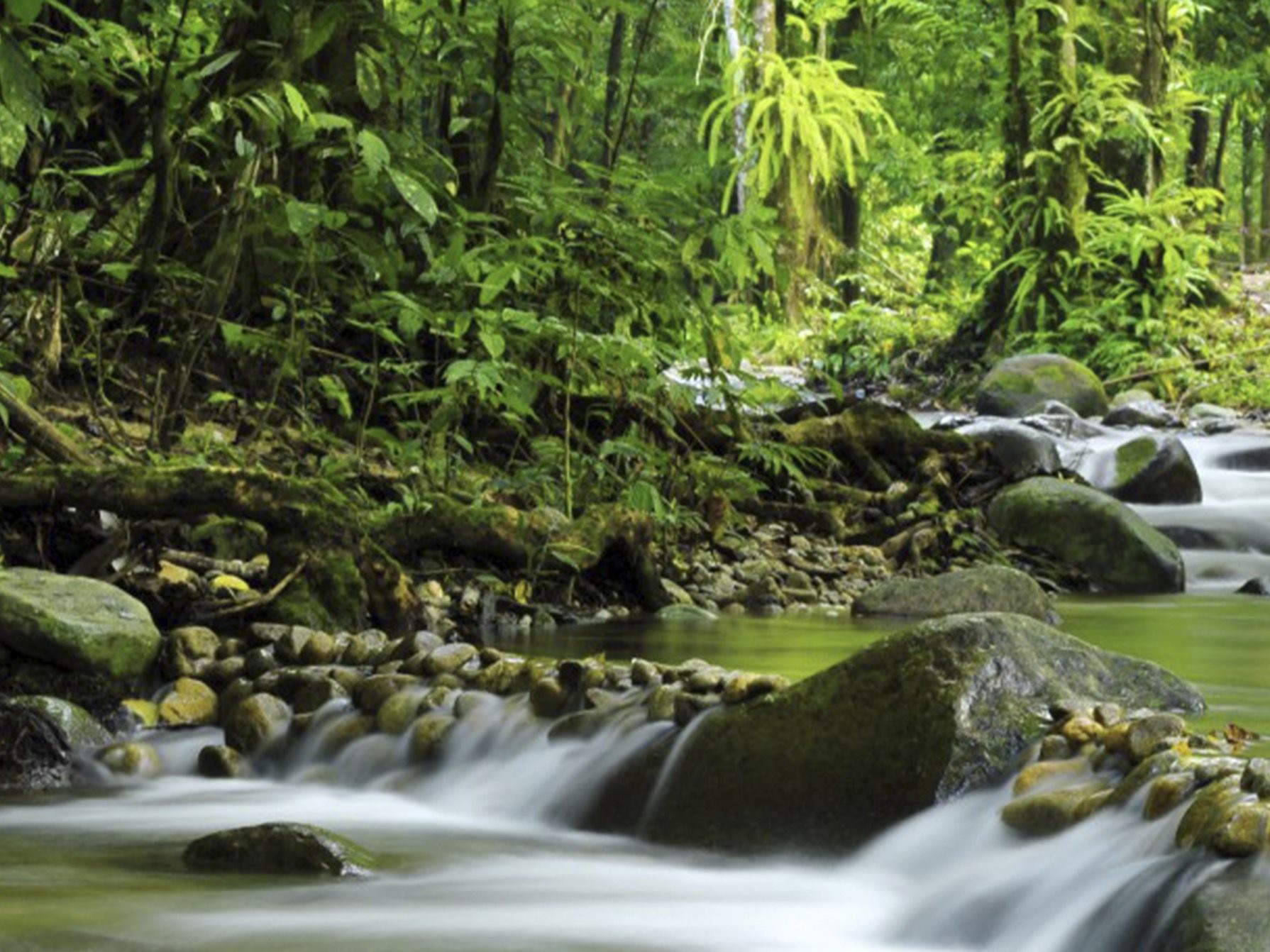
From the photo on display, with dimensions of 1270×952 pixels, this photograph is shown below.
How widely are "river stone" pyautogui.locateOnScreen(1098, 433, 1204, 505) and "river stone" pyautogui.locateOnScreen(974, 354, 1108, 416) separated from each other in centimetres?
262

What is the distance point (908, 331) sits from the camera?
16984 mm

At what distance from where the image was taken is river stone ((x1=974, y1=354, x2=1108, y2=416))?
539 inches

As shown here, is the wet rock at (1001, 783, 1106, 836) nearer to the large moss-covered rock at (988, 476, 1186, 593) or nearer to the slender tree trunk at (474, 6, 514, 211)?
the slender tree trunk at (474, 6, 514, 211)

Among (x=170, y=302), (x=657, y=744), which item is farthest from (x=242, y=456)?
(x=657, y=744)

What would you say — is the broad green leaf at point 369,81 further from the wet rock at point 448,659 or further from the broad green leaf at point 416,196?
the wet rock at point 448,659

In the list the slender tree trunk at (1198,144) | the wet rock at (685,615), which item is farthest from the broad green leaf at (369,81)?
the slender tree trunk at (1198,144)

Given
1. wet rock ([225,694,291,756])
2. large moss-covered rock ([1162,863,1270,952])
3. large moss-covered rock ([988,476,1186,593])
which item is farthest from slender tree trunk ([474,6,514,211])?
large moss-covered rock ([1162,863,1270,952])

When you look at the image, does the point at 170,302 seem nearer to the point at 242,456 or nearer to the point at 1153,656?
the point at 242,456

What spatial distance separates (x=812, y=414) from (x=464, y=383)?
9.96 ft

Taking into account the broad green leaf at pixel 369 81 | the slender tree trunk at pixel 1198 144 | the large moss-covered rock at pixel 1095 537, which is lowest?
the large moss-covered rock at pixel 1095 537

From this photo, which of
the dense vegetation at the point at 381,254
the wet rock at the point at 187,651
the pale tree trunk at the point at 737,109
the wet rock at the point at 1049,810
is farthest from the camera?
A: the pale tree trunk at the point at 737,109

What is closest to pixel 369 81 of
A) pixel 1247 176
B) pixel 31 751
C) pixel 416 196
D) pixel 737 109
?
pixel 416 196

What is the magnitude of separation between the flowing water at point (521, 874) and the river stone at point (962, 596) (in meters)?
2.10

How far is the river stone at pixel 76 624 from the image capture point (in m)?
4.53
